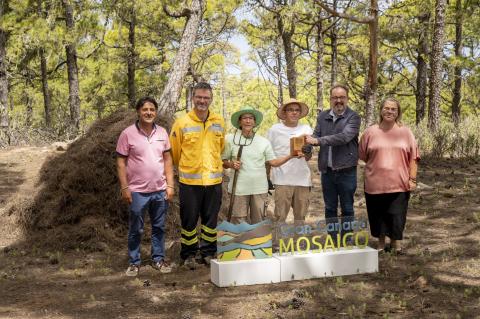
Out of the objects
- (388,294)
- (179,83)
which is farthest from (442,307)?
(179,83)

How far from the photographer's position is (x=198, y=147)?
5.37m

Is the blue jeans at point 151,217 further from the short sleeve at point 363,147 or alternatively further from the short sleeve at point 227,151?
the short sleeve at point 363,147

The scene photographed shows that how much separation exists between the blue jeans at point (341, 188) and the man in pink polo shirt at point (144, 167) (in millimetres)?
1731

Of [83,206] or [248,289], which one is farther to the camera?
[83,206]

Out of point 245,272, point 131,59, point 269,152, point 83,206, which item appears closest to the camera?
point 245,272

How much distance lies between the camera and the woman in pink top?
5703 millimetres

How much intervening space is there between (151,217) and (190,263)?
0.65 m

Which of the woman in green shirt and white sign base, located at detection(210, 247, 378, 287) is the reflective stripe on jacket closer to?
the woman in green shirt

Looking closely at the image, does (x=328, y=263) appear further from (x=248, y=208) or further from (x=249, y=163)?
(x=249, y=163)

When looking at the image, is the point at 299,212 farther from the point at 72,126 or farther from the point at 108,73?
the point at 108,73

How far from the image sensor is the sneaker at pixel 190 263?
221 inches

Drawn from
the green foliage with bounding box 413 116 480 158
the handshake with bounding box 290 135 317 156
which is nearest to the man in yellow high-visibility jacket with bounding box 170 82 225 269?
the handshake with bounding box 290 135 317 156

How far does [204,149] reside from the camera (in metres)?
5.38

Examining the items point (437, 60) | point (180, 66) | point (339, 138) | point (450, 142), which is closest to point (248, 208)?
point (339, 138)
